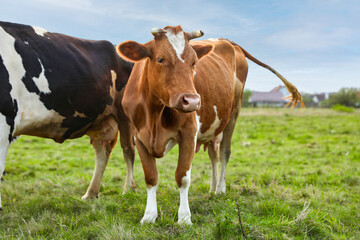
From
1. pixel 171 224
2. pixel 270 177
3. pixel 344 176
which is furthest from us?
pixel 344 176

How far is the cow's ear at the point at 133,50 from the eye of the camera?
10.8 ft

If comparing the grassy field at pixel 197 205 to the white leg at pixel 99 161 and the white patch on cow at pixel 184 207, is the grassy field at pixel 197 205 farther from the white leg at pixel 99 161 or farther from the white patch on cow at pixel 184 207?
the white leg at pixel 99 161

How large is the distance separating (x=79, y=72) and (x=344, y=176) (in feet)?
15.8

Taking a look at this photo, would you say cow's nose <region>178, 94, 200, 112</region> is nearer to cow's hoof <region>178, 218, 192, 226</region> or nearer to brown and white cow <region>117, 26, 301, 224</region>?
brown and white cow <region>117, 26, 301, 224</region>

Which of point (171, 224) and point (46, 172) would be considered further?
point (46, 172)

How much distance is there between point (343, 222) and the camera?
151 inches

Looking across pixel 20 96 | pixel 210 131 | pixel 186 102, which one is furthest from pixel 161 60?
pixel 20 96

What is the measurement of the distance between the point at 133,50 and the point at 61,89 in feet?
4.29

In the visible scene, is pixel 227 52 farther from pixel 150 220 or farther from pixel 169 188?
pixel 150 220

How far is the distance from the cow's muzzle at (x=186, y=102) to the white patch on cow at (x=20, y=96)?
1871 millimetres

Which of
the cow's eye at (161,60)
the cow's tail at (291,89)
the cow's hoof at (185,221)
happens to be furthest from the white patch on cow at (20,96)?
the cow's tail at (291,89)

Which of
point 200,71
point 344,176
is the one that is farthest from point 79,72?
point 344,176

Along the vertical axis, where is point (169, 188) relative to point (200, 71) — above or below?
below

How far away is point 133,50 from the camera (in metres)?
3.34
